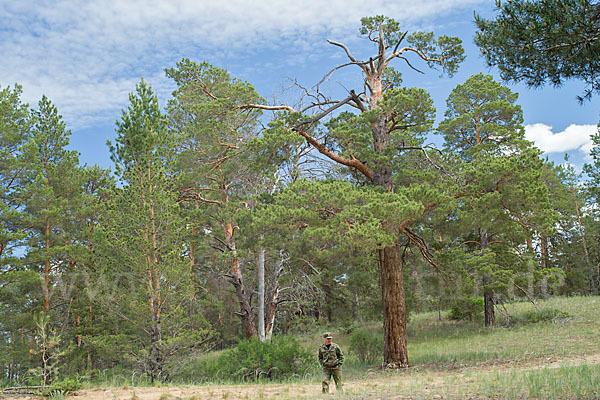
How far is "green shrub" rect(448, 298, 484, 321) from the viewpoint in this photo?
22062 millimetres

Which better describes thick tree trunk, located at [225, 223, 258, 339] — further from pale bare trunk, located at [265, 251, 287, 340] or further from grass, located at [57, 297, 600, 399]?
grass, located at [57, 297, 600, 399]

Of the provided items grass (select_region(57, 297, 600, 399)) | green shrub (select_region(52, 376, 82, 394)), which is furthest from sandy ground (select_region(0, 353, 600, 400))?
green shrub (select_region(52, 376, 82, 394))

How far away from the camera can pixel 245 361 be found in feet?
40.0

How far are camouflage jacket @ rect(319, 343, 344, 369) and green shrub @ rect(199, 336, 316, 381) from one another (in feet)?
12.0

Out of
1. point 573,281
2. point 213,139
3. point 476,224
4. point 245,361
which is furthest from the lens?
point 573,281

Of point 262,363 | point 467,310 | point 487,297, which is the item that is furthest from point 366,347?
point 467,310

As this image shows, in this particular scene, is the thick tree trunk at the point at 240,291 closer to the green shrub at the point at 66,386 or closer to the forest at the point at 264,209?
the forest at the point at 264,209

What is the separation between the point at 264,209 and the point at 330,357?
4.45 metres

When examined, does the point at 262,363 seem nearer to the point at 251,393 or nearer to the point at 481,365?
the point at 251,393

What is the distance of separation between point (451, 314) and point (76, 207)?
66.0ft

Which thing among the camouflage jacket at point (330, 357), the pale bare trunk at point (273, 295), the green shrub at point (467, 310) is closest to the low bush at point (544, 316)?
the green shrub at point (467, 310)

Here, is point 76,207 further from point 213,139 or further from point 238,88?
point 238,88

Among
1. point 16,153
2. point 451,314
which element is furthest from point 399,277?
point 16,153

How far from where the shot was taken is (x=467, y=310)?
2239cm
